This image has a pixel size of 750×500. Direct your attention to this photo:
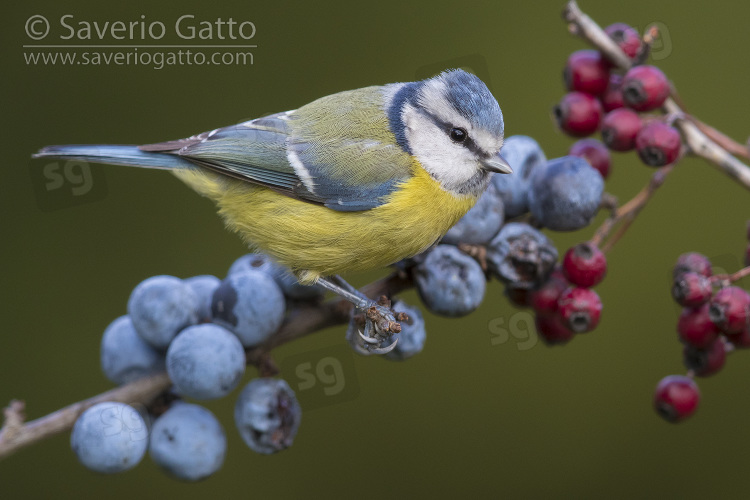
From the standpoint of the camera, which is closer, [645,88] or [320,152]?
[645,88]

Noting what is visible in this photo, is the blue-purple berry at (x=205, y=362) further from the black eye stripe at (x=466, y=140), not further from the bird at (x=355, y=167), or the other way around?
the black eye stripe at (x=466, y=140)

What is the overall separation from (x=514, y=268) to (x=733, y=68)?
1.44m

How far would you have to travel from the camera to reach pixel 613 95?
173 cm

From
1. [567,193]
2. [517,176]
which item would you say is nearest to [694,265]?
[567,193]

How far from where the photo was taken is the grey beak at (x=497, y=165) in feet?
5.31

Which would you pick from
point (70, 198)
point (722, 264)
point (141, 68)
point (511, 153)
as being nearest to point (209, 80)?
point (141, 68)

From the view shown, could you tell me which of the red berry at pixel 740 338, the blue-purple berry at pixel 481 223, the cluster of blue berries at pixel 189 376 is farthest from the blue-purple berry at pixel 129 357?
the red berry at pixel 740 338

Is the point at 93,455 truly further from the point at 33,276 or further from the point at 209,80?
the point at 209,80

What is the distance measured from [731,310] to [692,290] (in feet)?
0.26

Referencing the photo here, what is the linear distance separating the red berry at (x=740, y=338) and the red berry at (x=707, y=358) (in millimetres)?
32

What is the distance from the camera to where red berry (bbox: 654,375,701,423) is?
1669mm

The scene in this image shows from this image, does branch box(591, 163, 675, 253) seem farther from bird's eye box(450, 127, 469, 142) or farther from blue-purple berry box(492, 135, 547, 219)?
bird's eye box(450, 127, 469, 142)

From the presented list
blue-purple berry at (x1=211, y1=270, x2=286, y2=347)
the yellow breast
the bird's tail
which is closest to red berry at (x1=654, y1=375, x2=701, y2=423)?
the yellow breast

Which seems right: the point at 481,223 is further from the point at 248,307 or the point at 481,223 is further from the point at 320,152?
the point at 248,307
